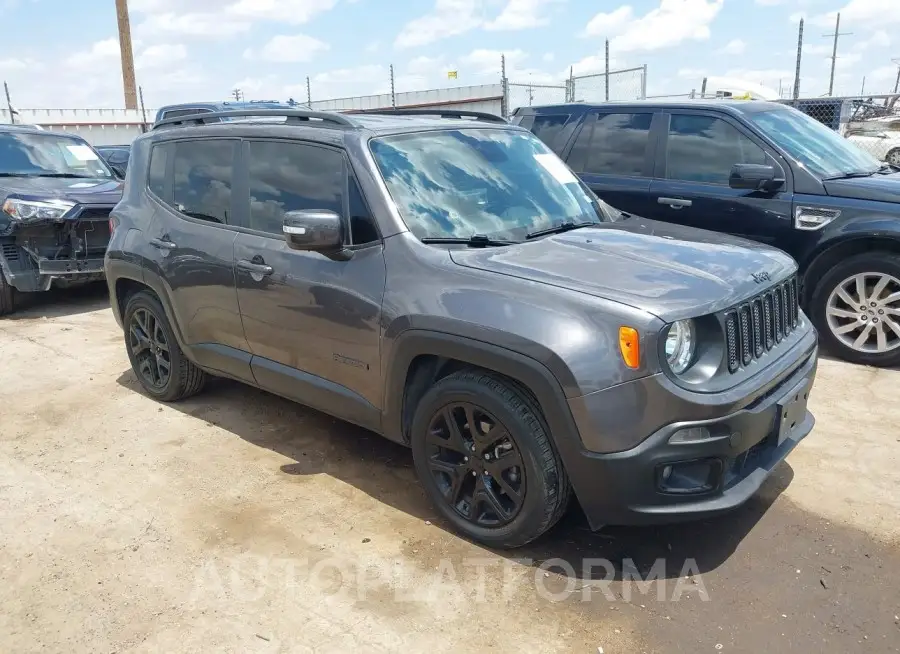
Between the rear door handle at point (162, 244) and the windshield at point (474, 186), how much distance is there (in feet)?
5.34

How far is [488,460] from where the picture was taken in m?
3.15

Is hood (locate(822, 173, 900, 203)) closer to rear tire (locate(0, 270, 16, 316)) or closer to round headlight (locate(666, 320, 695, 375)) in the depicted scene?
round headlight (locate(666, 320, 695, 375))

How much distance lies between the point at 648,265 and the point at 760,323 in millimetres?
543

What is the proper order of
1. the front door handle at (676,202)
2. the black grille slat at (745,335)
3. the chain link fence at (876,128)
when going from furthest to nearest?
the chain link fence at (876,128) → the front door handle at (676,202) → the black grille slat at (745,335)

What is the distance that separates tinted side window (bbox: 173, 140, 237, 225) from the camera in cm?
431

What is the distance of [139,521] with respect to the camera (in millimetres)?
3621

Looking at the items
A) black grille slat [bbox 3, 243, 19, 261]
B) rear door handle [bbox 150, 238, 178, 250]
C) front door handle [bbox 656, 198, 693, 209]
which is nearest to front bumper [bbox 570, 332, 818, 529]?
rear door handle [bbox 150, 238, 178, 250]

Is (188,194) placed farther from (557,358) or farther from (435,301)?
(557,358)

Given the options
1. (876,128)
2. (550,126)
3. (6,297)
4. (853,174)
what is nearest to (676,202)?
(853,174)

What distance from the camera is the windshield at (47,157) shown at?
8312 mm

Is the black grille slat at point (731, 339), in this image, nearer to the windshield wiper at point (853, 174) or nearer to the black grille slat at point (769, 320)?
the black grille slat at point (769, 320)

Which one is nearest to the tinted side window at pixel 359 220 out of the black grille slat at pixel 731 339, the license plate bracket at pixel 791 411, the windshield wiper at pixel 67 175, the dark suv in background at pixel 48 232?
the black grille slat at pixel 731 339

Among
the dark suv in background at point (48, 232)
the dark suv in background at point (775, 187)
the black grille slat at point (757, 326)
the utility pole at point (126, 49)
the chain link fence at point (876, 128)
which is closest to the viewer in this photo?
the black grille slat at point (757, 326)

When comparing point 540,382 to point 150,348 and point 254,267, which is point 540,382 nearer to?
point 254,267
